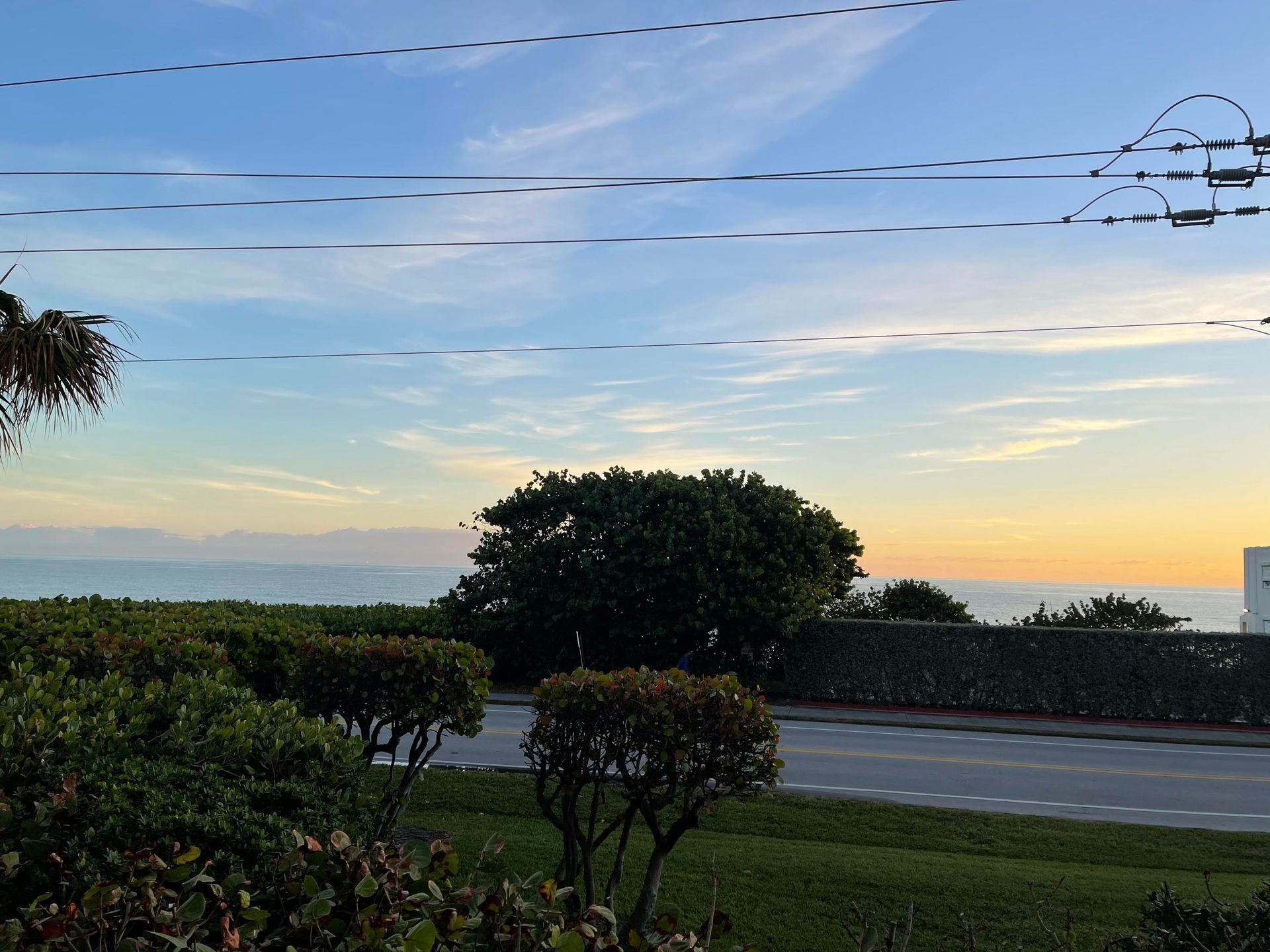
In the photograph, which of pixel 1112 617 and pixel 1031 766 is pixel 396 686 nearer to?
pixel 1031 766

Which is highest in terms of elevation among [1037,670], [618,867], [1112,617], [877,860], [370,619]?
[1112,617]

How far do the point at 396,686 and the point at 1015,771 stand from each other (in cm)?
1095

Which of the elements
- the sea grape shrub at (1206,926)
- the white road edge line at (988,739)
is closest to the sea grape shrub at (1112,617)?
the white road edge line at (988,739)

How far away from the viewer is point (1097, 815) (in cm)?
1138

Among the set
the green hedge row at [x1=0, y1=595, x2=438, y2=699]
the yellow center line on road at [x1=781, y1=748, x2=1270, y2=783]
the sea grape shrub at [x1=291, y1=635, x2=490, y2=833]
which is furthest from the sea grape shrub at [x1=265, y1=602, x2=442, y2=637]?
the sea grape shrub at [x1=291, y1=635, x2=490, y2=833]

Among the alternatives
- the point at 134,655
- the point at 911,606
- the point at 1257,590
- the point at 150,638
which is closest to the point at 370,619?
the point at 150,638

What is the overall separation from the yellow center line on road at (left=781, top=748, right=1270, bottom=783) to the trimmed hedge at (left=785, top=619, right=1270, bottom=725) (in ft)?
20.0

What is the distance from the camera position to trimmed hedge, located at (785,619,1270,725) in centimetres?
2058

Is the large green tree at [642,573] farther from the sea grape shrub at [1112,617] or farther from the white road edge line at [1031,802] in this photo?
the white road edge line at [1031,802]

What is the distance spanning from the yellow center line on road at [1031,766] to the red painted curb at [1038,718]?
5.33 meters

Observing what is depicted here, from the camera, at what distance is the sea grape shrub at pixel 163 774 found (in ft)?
10.4

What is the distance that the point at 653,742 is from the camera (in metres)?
5.39

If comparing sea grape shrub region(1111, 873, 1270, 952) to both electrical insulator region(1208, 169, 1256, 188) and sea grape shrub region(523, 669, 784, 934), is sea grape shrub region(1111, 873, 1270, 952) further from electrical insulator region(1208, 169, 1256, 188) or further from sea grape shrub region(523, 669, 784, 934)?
electrical insulator region(1208, 169, 1256, 188)

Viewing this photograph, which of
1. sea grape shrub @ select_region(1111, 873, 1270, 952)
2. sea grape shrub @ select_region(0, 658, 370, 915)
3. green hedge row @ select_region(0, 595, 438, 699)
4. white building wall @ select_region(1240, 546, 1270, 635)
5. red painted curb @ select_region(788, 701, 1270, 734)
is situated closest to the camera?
sea grape shrub @ select_region(0, 658, 370, 915)
